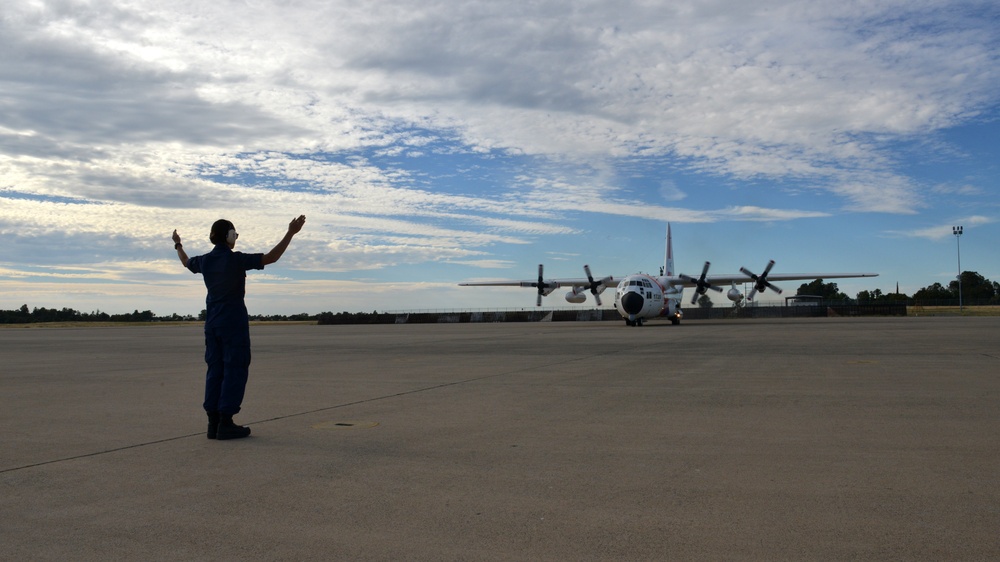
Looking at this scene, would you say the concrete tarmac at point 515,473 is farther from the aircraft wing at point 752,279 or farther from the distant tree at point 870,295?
the distant tree at point 870,295

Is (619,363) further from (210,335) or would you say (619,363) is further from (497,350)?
(210,335)

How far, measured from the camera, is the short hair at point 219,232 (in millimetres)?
7469

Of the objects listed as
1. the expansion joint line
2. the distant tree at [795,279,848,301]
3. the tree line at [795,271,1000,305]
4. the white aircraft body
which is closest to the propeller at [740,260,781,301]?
the white aircraft body

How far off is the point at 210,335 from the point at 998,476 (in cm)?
702

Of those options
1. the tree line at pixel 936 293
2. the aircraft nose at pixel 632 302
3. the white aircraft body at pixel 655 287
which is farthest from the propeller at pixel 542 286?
the tree line at pixel 936 293

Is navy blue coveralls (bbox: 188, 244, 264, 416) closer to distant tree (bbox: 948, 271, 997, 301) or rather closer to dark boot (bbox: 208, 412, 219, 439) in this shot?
dark boot (bbox: 208, 412, 219, 439)

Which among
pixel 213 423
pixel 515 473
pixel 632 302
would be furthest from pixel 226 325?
pixel 632 302

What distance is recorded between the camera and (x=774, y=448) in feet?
20.2

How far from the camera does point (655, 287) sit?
41.7 metres

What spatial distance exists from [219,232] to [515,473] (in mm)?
4255

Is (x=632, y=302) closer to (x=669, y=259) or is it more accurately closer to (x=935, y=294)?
(x=669, y=259)

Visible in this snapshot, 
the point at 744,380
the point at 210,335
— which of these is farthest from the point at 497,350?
the point at 210,335

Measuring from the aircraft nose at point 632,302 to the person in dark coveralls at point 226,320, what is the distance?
109 feet

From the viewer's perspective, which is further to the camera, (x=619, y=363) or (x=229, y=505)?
(x=619, y=363)
